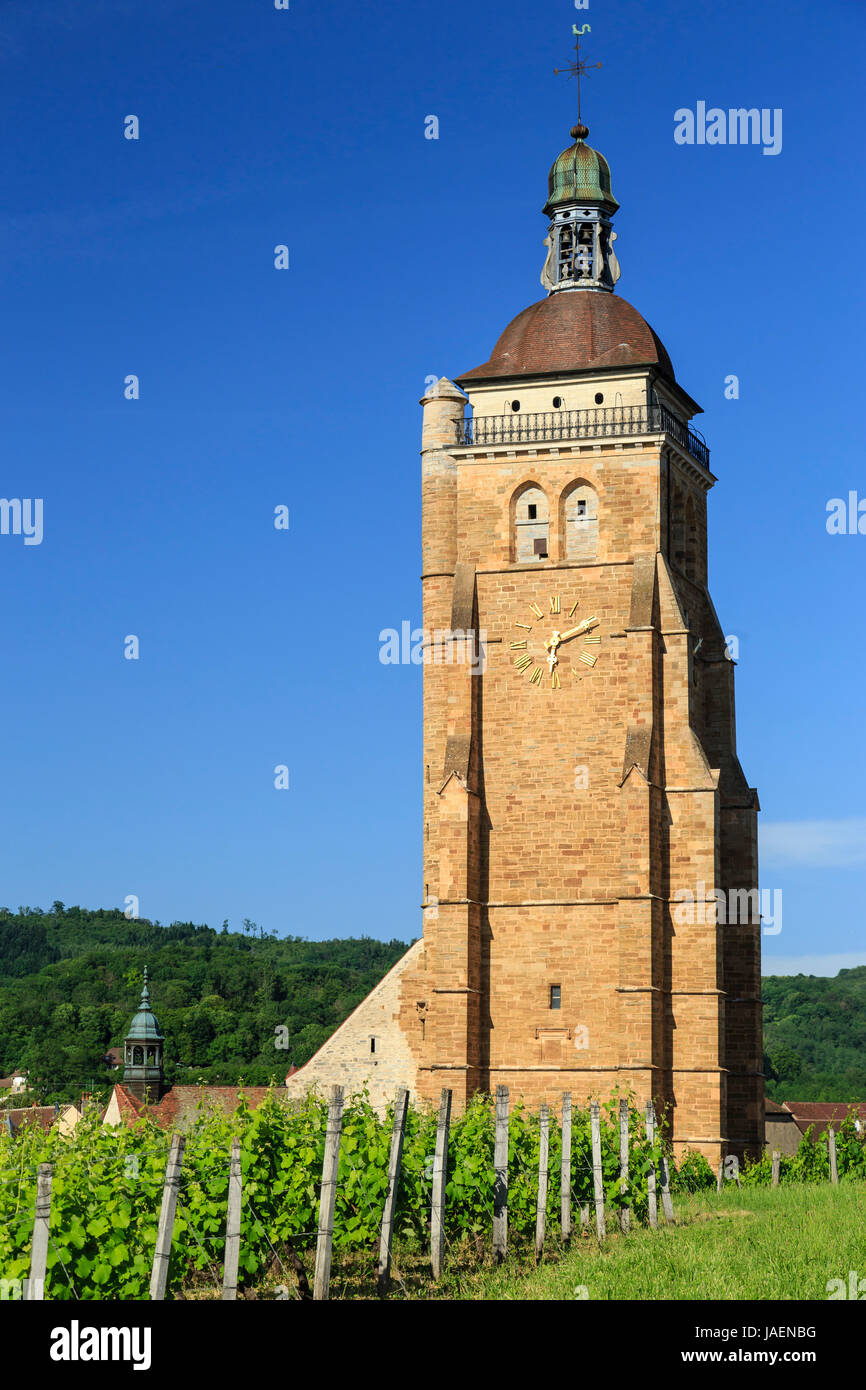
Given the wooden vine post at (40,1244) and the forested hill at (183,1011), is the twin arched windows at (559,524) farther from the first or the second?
the forested hill at (183,1011)

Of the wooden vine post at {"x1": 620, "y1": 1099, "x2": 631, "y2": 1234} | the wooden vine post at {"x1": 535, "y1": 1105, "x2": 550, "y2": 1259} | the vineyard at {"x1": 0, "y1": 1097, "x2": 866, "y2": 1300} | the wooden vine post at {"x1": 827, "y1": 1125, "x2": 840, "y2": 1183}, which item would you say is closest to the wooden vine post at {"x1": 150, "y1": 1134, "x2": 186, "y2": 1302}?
the vineyard at {"x1": 0, "y1": 1097, "x2": 866, "y2": 1300}

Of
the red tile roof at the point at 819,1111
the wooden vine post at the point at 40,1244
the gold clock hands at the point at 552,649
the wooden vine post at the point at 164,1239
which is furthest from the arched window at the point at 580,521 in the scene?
the red tile roof at the point at 819,1111

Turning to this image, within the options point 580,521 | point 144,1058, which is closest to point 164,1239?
point 580,521

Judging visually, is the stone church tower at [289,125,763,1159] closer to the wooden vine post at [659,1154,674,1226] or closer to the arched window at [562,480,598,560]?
the arched window at [562,480,598,560]

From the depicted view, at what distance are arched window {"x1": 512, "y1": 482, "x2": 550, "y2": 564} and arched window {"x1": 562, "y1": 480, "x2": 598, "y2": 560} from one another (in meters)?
0.51

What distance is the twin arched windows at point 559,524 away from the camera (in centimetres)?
4359

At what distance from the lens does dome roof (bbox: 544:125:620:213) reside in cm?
4762

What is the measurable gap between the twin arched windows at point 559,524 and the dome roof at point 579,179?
8.97 m

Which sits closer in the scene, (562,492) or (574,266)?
(562,492)

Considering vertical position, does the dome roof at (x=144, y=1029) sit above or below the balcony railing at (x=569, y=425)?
below

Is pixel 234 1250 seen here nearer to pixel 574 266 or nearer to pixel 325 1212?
pixel 325 1212
